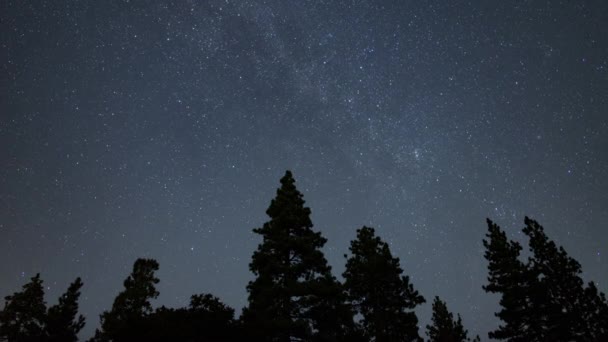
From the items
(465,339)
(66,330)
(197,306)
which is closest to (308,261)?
(197,306)

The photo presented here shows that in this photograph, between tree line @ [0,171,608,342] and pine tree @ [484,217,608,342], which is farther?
pine tree @ [484,217,608,342]

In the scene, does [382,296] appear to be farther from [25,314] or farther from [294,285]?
[25,314]

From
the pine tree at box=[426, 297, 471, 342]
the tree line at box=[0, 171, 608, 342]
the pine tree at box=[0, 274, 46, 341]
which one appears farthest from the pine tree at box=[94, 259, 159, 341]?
the pine tree at box=[426, 297, 471, 342]

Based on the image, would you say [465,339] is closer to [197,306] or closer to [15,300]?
[197,306]

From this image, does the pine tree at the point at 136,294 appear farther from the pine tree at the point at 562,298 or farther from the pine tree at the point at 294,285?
the pine tree at the point at 562,298

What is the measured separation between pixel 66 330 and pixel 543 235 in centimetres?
3319

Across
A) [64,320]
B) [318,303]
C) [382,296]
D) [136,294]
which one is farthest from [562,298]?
[64,320]

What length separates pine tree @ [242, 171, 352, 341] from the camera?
14.0 meters

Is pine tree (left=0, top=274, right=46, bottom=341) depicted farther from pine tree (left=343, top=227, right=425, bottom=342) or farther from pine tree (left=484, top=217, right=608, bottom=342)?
pine tree (left=484, top=217, right=608, bottom=342)

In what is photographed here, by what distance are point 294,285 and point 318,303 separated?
1.36 m

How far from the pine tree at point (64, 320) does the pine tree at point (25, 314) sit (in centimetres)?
84

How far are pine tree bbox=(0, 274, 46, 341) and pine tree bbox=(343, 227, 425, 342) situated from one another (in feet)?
72.7

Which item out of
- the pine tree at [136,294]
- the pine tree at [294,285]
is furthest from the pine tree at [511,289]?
the pine tree at [136,294]

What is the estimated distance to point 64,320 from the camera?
2478 cm
